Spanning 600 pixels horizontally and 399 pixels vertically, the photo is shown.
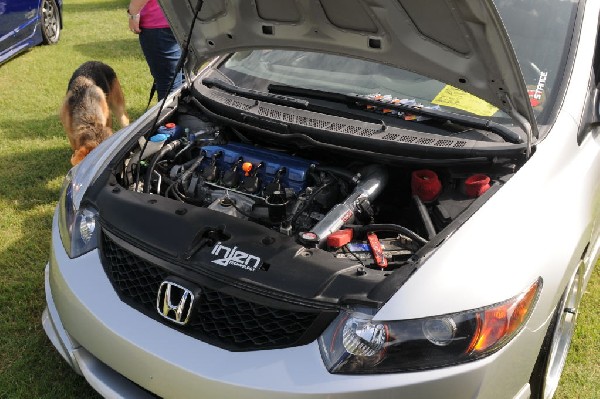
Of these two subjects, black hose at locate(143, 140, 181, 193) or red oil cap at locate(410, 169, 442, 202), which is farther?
black hose at locate(143, 140, 181, 193)

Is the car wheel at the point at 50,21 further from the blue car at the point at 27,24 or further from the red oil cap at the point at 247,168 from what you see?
the red oil cap at the point at 247,168

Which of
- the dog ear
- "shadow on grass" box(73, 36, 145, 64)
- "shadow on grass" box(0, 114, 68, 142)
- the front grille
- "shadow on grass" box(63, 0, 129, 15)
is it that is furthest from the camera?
"shadow on grass" box(63, 0, 129, 15)

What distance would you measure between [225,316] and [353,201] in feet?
2.39

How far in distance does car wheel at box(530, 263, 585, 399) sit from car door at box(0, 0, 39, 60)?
666cm

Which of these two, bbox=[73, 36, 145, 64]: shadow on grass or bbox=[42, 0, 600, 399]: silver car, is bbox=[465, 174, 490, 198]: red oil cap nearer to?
bbox=[42, 0, 600, 399]: silver car

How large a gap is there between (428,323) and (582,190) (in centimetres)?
102

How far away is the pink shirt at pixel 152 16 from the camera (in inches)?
184

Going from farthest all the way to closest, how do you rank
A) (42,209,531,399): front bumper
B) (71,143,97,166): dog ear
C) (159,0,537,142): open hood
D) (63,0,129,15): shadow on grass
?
(63,0,129,15): shadow on grass → (71,143,97,166): dog ear → (159,0,537,142): open hood → (42,209,531,399): front bumper

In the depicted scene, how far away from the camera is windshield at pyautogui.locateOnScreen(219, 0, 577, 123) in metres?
2.65

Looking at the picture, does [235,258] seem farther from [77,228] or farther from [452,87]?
[452,87]

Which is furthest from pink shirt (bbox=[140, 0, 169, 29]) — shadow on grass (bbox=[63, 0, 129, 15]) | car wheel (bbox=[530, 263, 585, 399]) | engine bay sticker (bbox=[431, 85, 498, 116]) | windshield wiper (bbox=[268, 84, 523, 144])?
shadow on grass (bbox=[63, 0, 129, 15])

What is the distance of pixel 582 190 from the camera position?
2477mm

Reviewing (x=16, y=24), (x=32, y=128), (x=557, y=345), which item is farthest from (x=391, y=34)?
(x=16, y=24)

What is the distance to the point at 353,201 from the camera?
8.19 feet
